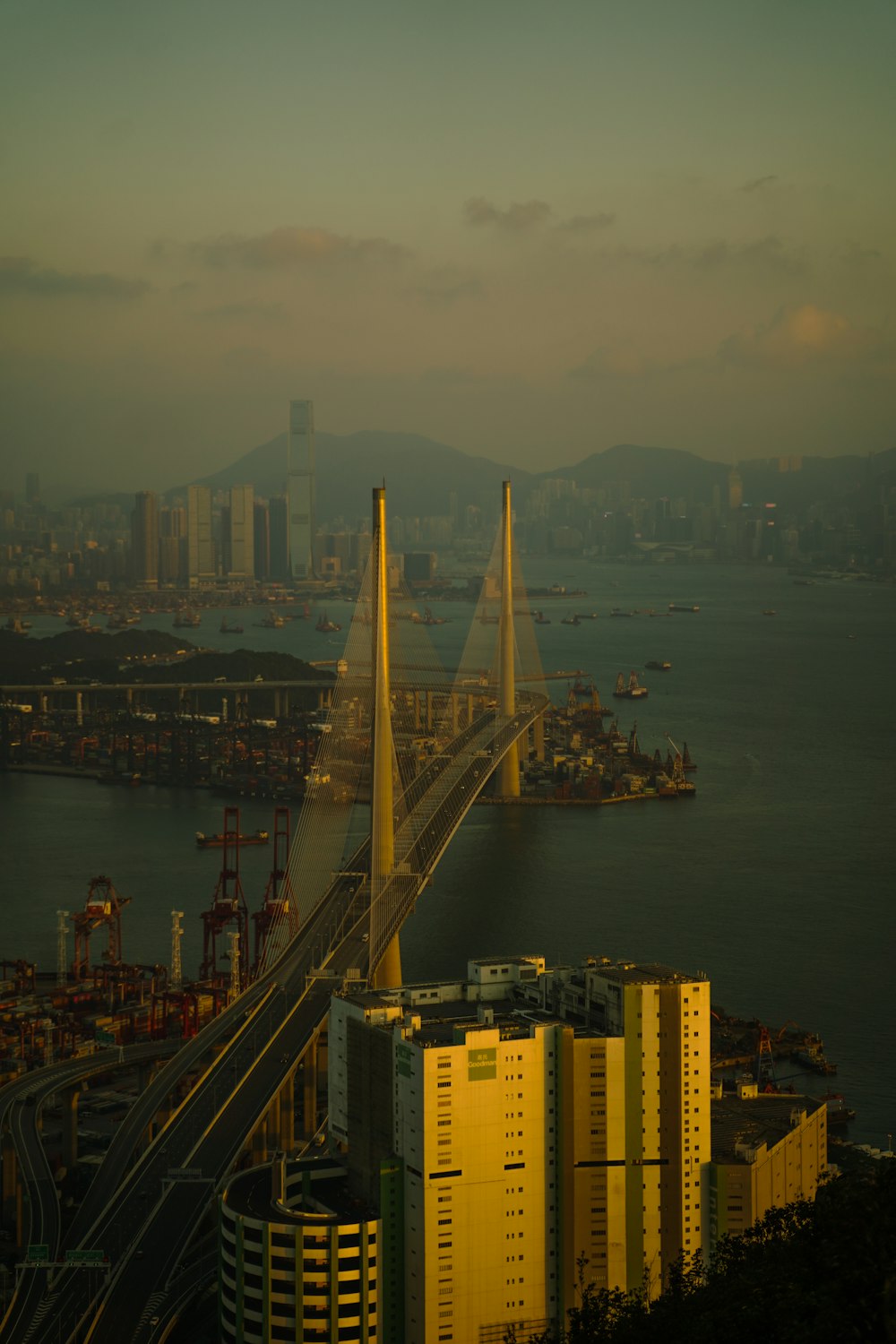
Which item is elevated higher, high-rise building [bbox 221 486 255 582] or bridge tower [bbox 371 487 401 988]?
high-rise building [bbox 221 486 255 582]

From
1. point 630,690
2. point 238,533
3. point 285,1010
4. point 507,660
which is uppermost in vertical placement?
point 238,533

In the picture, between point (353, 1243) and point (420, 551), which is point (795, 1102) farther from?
point (420, 551)

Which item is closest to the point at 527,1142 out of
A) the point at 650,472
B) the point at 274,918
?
the point at 274,918

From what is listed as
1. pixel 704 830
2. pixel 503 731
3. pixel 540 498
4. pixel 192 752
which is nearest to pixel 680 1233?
pixel 704 830

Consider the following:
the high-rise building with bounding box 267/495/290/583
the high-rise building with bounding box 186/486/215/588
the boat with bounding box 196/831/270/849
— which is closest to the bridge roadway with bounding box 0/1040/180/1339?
the boat with bounding box 196/831/270/849

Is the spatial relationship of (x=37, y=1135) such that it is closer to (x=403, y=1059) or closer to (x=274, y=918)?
(x=403, y=1059)

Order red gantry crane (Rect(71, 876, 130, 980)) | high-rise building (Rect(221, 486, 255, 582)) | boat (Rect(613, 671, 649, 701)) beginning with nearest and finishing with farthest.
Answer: red gantry crane (Rect(71, 876, 130, 980)), boat (Rect(613, 671, 649, 701)), high-rise building (Rect(221, 486, 255, 582))

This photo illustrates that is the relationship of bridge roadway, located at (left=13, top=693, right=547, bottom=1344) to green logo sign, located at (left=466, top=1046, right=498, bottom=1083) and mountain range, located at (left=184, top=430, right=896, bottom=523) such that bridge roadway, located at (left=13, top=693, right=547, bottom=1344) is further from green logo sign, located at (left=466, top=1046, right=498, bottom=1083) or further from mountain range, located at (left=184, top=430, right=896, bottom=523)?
mountain range, located at (left=184, top=430, right=896, bottom=523)

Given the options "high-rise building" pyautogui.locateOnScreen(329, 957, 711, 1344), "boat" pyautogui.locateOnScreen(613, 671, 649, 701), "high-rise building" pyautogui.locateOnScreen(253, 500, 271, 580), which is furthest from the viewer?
"high-rise building" pyautogui.locateOnScreen(253, 500, 271, 580)
